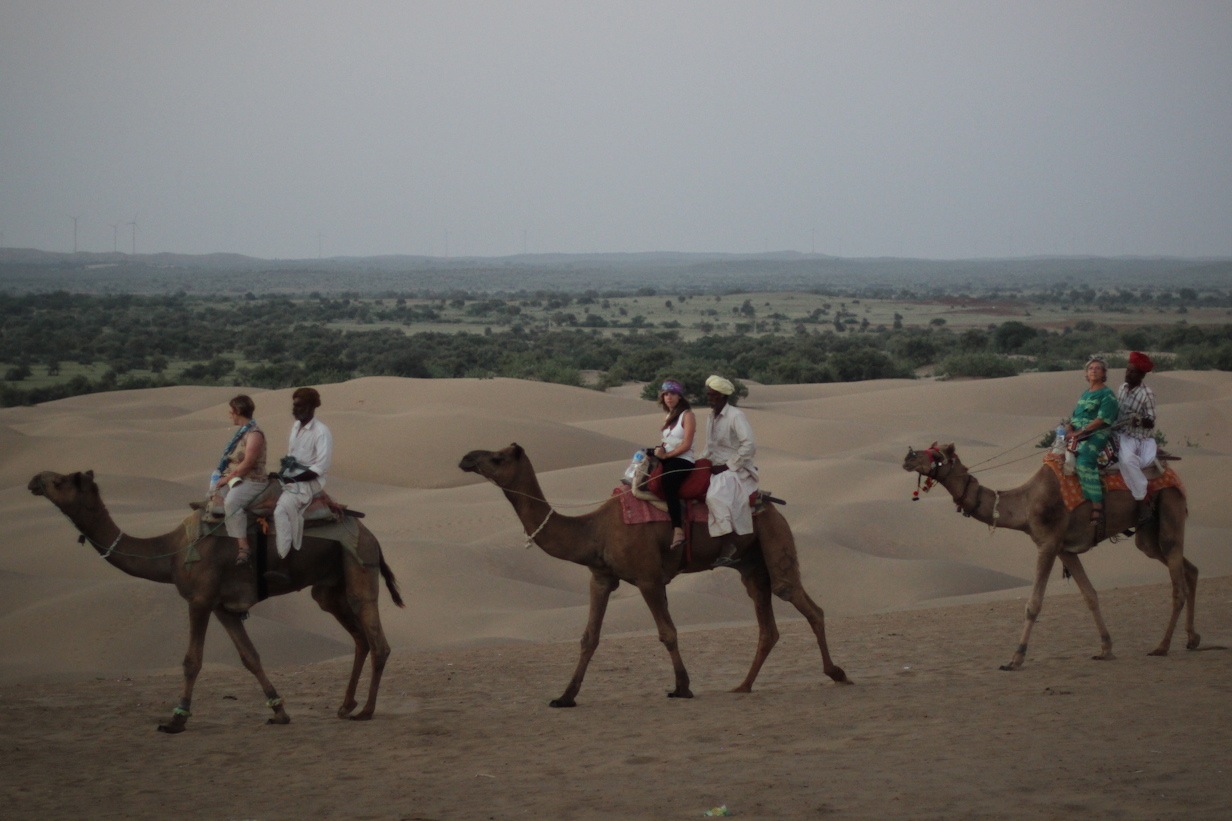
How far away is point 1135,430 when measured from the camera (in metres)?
12.5

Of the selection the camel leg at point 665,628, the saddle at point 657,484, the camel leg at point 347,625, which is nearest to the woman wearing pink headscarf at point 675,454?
the saddle at point 657,484

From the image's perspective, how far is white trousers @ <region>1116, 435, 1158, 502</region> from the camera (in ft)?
40.4

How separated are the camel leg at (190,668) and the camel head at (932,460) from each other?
6074mm

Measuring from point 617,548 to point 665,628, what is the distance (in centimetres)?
80

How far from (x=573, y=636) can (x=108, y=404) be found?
29.3 meters

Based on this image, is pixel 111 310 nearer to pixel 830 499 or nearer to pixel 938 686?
pixel 830 499

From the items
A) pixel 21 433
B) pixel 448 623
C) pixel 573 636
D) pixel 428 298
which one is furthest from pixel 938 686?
pixel 428 298

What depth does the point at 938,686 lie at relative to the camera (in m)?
11.5

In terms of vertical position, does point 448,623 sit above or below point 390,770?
below

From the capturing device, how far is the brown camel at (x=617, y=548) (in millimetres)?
11047

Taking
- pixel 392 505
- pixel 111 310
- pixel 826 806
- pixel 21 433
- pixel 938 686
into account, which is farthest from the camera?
pixel 111 310

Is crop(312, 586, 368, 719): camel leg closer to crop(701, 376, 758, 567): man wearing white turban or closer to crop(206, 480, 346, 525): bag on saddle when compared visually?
crop(206, 480, 346, 525): bag on saddle

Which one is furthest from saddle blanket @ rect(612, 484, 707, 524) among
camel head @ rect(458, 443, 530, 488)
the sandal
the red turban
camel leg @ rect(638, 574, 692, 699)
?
the red turban

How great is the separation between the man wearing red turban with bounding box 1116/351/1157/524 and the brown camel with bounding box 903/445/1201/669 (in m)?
0.19
